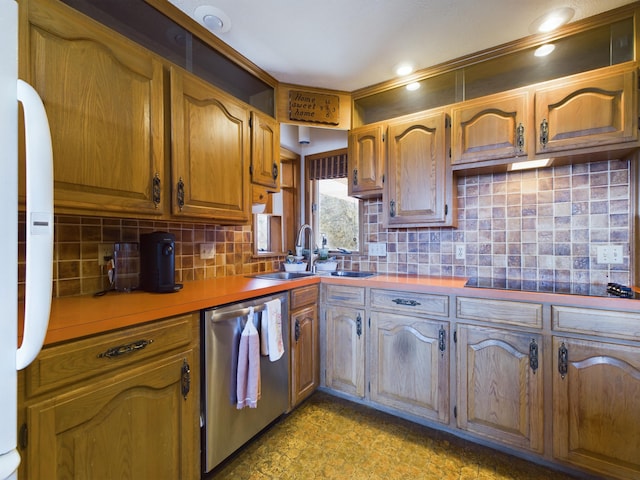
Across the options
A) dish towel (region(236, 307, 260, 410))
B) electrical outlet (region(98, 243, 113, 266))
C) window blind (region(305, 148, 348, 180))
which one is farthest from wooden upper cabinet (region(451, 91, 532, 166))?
electrical outlet (region(98, 243, 113, 266))

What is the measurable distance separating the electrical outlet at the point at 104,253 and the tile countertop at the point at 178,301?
184 millimetres

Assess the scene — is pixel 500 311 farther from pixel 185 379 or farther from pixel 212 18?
pixel 212 18

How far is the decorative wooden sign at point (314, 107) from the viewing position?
2.30 metres

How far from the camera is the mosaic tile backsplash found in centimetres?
147

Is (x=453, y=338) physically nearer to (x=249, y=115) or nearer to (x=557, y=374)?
(x=557, y=374)

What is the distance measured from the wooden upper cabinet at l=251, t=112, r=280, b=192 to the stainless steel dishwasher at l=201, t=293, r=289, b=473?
2.99ft

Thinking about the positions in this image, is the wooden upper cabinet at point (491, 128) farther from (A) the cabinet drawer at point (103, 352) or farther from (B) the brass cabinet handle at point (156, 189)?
(A) the cabinet drawer at point (103, 352)

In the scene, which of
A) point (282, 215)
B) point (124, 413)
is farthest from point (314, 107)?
point (124, 413)

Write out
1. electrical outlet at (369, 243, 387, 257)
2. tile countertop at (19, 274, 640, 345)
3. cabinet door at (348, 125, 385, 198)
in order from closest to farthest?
1. tile countertop at (19, 274, 640, 345)
2. cabinet door at (348, 125, 385, 198)
3. electrical outlet at (369, 243, 387, 257)

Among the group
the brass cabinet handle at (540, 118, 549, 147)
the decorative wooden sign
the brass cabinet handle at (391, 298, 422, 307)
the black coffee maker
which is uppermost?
the decorative wooden sign

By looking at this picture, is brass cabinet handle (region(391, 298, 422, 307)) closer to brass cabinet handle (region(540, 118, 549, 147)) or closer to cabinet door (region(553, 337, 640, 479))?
cabinet door (region(553, 337, 640, 479))

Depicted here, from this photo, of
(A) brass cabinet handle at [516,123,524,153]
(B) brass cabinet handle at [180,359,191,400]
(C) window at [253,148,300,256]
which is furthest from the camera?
(C) window at [253,148,300,256]
